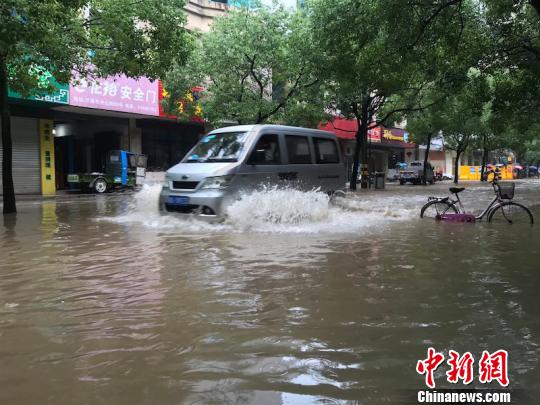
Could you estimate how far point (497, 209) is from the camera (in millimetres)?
11039

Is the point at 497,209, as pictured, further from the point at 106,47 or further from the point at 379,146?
the point at 379,146

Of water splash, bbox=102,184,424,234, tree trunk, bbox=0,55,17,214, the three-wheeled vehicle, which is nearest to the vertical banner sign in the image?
the three-wheeled vehicle

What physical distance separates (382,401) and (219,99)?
20.5 metres

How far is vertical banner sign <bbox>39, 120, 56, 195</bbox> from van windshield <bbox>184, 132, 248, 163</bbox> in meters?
14.5

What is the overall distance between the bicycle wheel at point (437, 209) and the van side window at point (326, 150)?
240 centimetres

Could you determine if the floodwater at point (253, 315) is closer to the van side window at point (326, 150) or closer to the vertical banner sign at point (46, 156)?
the van side window at point (326, 150)

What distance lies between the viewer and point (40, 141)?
22.4 m

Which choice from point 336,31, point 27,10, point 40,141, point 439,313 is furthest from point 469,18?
point 40,141

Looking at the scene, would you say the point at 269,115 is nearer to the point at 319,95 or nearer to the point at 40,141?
the point at 319,95

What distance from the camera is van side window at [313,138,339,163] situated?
1126cm

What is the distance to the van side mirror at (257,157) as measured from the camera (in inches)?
388

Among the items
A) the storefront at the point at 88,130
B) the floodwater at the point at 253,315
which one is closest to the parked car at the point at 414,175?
the storefront at the point at 88,130

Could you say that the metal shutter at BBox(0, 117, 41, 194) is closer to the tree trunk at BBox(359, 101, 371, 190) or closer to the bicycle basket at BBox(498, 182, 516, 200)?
the tree trunk at BBox(359, 101, 371, 190)

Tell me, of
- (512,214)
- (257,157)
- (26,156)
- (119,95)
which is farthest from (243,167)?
(26,156)
